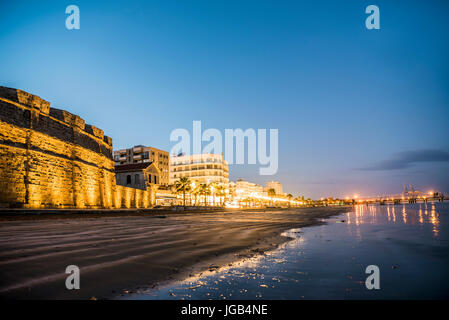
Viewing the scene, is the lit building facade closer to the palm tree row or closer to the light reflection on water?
the palm tree row

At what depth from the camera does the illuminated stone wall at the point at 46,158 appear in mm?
25266

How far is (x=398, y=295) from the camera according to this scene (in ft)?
11.6

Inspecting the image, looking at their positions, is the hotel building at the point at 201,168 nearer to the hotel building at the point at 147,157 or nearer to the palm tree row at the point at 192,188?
the hotel building at the point at 147,157

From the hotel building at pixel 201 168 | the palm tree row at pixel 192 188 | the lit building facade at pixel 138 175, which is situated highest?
the hotel building at pixel 201 168

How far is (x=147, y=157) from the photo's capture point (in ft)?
382

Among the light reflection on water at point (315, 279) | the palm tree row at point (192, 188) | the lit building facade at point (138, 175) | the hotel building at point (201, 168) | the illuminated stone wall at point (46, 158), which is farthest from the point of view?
the hotel building at point (201, 168)

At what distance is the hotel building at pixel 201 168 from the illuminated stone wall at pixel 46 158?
313 ft

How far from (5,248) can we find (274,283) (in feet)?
22.0

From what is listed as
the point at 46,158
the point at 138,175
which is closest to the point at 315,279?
the point at 46,158

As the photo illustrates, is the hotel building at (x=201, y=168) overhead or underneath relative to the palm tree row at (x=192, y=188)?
overhead

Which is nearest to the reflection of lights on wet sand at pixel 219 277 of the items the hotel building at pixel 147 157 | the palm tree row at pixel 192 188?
the palm tree row at pixel 192 188

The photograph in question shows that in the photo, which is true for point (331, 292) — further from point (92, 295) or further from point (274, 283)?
point (92, 295)

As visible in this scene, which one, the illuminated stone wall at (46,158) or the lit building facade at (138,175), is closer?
the illuminated stone wall at (46,158)
